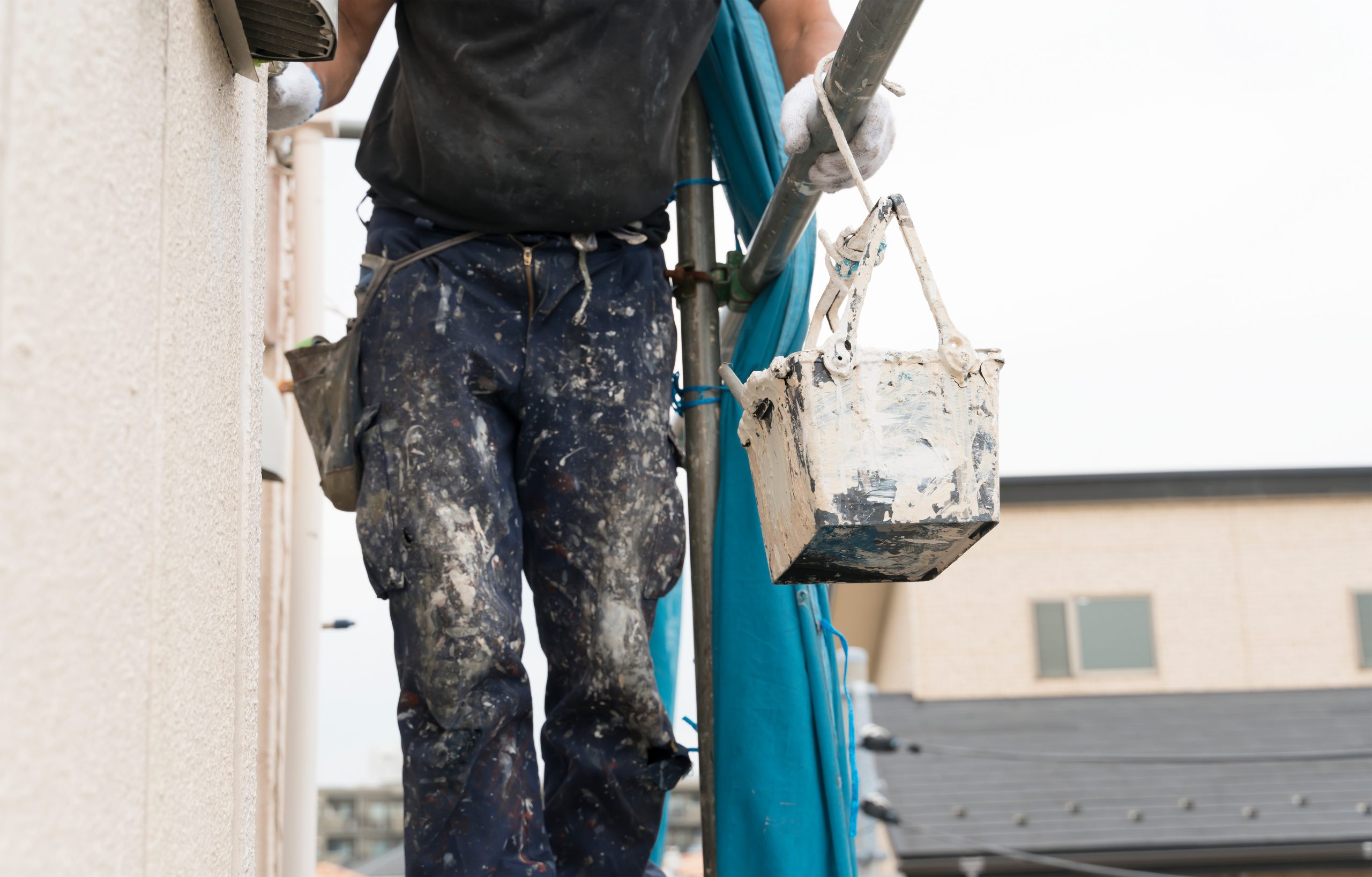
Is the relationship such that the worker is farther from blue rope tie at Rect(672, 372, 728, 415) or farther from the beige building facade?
the beige building facade

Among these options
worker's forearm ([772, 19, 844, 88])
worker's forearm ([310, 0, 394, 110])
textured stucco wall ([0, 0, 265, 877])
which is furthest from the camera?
worker's forearm ([772, 19, 844, 88])

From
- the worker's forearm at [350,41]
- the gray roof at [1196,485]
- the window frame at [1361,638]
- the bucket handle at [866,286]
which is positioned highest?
the gray roof at [1196,485]

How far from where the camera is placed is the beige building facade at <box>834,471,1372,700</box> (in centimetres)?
1499

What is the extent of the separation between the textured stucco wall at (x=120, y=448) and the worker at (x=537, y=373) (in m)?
0.74

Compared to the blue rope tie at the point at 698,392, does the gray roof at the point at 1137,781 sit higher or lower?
lower

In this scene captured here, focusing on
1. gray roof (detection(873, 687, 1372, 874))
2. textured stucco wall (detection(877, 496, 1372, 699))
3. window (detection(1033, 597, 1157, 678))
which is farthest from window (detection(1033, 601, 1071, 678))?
gray roof (detection(873, 687, 1372, 874))

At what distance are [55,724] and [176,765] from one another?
268mm

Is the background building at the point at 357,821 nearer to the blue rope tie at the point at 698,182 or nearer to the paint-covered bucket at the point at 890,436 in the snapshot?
the blue rope tie at the point at 698,182

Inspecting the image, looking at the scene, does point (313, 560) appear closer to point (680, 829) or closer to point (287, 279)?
point (287, 279)

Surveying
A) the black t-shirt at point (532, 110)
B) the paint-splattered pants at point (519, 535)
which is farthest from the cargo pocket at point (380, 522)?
the black t-shirt at point (532, 110)

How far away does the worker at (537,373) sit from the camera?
1932 millimetres

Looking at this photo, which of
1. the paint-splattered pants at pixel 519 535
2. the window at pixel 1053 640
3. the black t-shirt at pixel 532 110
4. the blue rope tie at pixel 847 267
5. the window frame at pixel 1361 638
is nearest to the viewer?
the blue rope tie at pixel 847 267

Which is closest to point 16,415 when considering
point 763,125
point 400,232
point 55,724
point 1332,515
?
point 55,724

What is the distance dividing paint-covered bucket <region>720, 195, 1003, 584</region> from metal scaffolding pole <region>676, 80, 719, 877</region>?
0.90m
